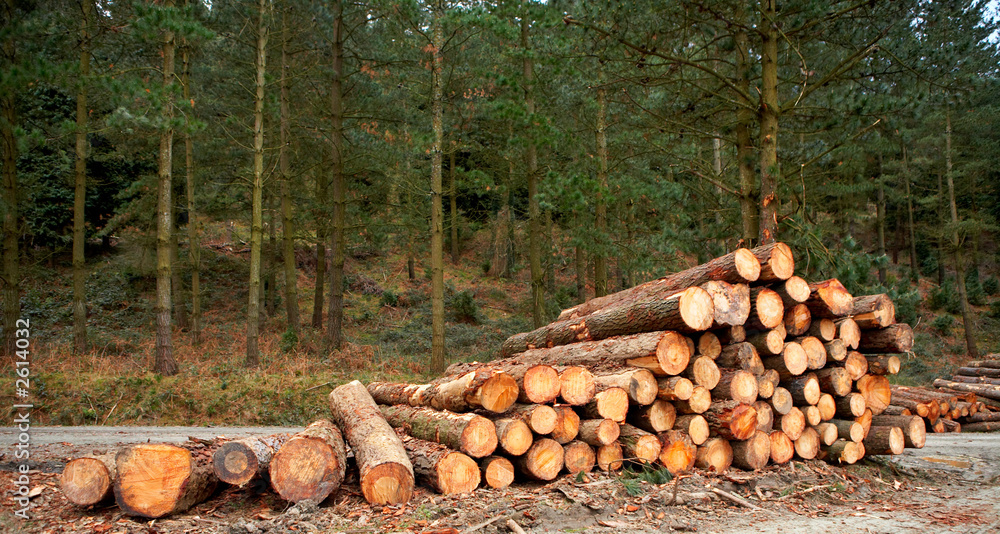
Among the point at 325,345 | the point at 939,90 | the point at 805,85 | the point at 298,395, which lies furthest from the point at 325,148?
the point at 939,90

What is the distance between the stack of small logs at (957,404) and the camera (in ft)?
34.1

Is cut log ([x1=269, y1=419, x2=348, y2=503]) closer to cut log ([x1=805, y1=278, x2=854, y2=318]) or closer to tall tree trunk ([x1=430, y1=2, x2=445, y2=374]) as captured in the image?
cut log ([x1=805, y1=278, x2=854, y2=318])

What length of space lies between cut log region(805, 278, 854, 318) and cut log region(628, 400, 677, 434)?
2.20m

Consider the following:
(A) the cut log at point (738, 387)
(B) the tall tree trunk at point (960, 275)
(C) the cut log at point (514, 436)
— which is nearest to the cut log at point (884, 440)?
(A) the cut log at point (738, 387)

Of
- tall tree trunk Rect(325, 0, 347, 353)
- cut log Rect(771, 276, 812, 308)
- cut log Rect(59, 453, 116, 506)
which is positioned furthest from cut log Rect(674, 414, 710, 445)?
tall tree trunk Rect(325, 0, 347, 353)

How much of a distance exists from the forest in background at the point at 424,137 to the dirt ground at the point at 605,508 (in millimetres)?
3412

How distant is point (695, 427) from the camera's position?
19.6 ft

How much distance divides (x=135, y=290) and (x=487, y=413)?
20812mm

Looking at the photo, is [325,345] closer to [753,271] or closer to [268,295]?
[268,295]

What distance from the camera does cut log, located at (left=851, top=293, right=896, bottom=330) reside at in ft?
22.2

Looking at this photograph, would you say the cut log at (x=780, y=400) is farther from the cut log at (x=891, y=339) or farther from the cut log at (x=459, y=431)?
the cut log at (x=459, y=431)

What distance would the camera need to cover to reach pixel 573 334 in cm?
A: 799

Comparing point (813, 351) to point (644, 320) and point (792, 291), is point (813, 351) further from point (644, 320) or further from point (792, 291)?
point (644, 320)

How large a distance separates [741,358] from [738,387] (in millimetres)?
332
